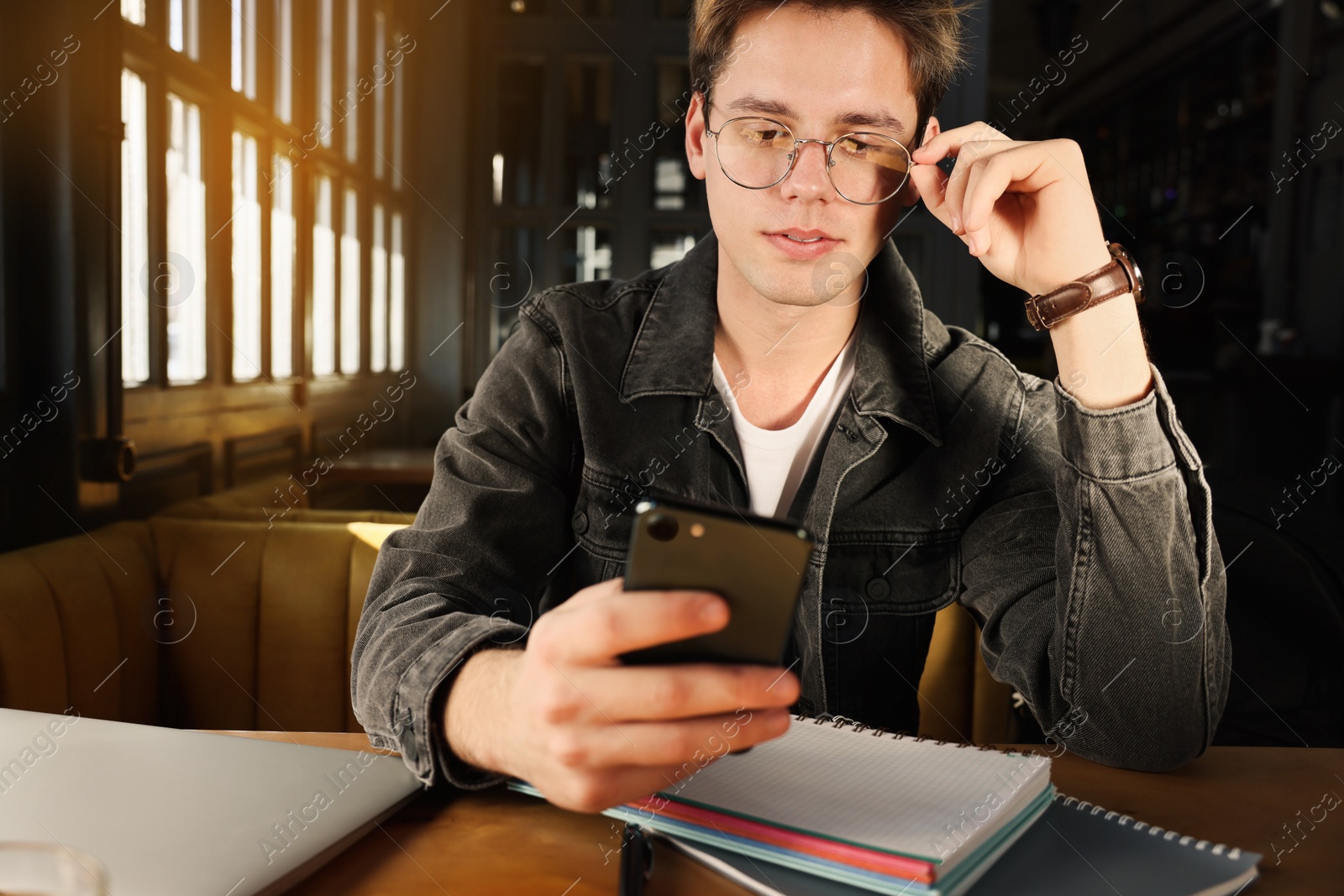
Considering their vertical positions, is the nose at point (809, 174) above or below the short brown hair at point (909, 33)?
below

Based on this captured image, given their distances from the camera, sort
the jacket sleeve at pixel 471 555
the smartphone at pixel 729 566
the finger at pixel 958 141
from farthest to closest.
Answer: the finger at pixel 958 141, the jacket sleeve at pixel 471 555, the smartphone at pixel 729 566

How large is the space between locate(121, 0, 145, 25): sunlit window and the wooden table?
1375 mm

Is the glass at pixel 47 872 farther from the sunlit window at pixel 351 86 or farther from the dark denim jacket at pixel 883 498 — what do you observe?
the sunlit window at pixel 351 86

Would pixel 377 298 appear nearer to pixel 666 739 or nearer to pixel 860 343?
pixel 860 343

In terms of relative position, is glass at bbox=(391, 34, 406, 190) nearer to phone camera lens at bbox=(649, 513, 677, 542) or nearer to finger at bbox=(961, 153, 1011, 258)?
finger at bbox=(961, 153, 1011, 258)

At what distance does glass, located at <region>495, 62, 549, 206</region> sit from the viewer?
3.28 m

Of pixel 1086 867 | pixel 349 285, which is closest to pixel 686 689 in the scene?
pixel 1086 867

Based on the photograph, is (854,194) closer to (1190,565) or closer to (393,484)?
(1190,565)

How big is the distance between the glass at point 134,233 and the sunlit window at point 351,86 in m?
1.09

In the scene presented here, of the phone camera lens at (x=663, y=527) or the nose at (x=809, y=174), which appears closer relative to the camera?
the phone camera lens at (x=663, y=527)

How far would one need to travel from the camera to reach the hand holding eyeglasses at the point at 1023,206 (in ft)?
2.81

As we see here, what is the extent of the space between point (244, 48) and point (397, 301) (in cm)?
124

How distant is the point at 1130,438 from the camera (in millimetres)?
814

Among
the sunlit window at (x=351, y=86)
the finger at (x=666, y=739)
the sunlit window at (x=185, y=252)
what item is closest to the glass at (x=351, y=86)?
the sunlit window at (x=351, y=86)
